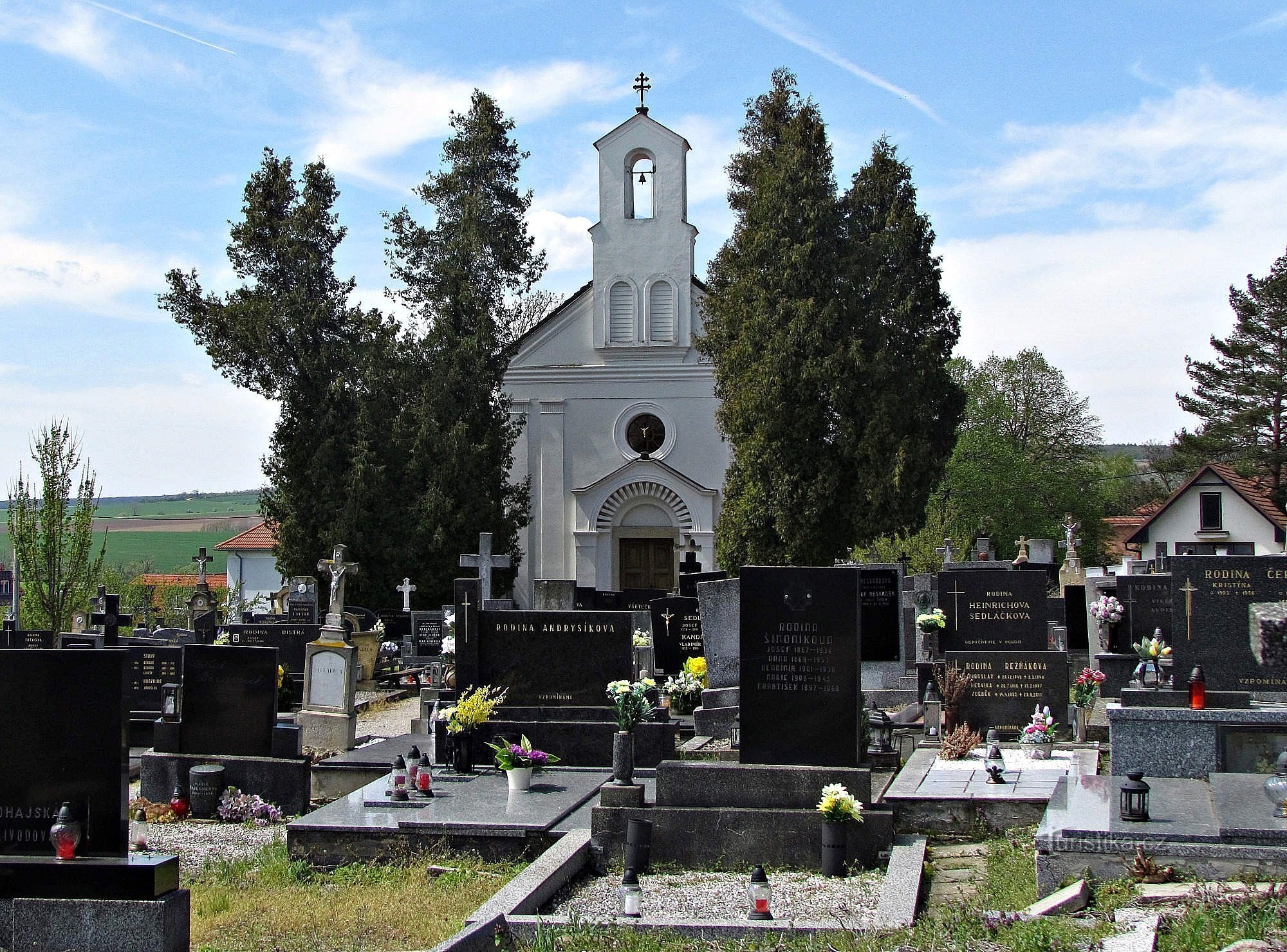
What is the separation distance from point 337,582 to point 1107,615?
8.90 metres

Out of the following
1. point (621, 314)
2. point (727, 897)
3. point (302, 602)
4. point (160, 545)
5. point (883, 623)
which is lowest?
point (727, 897)

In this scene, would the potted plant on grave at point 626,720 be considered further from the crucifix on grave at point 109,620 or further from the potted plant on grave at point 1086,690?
the crucifix on grave at point 109,620

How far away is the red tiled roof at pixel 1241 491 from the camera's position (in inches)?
1542

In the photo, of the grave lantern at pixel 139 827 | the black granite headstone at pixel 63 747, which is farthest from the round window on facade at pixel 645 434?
the black granite headstone at pixel 63 747

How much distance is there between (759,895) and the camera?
6473 millimetres

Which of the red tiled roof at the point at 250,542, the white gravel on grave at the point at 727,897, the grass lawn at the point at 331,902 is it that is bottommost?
the grass lawn at the point at 331,902

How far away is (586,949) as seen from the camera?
5.86 meters

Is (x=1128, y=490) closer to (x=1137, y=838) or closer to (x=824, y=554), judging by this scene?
(x=824, y=554)

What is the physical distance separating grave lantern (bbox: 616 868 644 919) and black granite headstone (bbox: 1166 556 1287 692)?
4054 mm

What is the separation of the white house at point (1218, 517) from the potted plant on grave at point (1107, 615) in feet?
92.8

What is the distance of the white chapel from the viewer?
3247 centimetres

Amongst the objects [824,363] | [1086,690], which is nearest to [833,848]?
[1086,690]

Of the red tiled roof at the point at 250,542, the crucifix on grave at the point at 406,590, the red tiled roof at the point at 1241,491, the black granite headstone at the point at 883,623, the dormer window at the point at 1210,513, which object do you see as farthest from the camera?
the red tiled roof at the point at 250,542

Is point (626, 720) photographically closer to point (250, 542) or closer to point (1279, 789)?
point (1279, 789)
